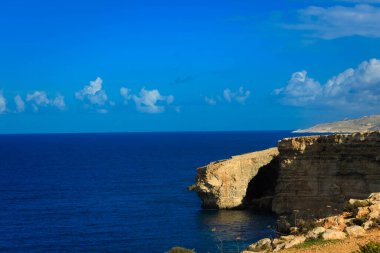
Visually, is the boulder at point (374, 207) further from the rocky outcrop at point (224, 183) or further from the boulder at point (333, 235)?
the rocky outcrop at point (224, 183)

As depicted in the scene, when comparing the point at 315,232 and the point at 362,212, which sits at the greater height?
the point at 362,212

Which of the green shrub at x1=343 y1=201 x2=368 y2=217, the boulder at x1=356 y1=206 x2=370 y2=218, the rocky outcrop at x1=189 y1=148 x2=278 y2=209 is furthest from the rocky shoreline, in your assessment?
the boulder at x1=356 y1=206 x2=370 y2=218

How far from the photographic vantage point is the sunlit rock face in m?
44.2

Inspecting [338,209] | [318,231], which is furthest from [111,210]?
[318,231]

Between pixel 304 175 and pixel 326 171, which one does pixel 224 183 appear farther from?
pixel 326 171

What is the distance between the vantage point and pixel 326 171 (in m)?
47.3

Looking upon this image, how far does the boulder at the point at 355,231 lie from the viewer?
24.6 m

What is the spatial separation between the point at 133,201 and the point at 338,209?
26.1m

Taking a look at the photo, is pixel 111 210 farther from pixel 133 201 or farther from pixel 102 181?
pixel 102 181

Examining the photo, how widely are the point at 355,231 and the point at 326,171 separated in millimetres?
22964

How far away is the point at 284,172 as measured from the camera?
5069 cm

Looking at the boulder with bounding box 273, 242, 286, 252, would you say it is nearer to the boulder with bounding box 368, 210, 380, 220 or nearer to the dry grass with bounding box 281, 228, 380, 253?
the dry grass with bounding box 281, 228, 380, 253

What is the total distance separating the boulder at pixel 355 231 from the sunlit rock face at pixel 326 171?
18.5 m

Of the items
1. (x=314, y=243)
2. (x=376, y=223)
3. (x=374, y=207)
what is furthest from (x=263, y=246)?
(x=374, y=207)
